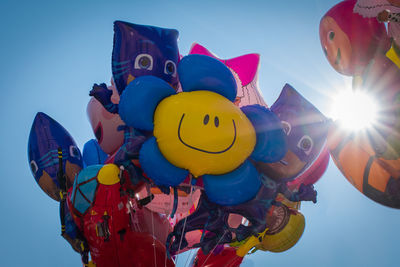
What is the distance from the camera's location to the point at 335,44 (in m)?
4.07

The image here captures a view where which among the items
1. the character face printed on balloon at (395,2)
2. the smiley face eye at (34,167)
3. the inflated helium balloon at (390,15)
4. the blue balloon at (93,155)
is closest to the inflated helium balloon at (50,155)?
the smiley face eye at (34,167)

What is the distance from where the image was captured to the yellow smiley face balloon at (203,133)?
10.6 ft

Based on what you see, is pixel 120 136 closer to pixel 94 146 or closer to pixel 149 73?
pixel 94 146

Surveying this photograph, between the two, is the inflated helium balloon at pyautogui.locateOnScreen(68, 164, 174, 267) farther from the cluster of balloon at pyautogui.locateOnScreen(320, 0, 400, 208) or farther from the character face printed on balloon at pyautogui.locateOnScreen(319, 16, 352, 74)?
the character face printed on balloon at pyautogui.locateOnScreen(319, 16, 352, 74)

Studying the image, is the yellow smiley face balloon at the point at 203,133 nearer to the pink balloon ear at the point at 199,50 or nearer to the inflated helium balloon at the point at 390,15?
the pink balloon ear at the point at 199,50

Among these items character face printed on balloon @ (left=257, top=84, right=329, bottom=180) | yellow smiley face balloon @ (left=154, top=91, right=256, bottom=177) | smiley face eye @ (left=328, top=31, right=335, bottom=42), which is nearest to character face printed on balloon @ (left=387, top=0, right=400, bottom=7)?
smiley face eye @ (left=328, top=31, right=335, bottom=42)

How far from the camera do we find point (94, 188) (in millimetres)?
3705

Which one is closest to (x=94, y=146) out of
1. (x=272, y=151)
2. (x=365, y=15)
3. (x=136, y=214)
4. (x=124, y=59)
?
(x=136, y=214)

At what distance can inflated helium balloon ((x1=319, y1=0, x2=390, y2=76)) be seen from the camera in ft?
12.5

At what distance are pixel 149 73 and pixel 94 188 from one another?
132 centimetres

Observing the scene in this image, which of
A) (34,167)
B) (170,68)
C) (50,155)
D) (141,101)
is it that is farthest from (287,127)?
(34,167)

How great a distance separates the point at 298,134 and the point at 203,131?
1081mm

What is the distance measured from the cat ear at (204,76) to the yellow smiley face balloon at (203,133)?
0.08 m

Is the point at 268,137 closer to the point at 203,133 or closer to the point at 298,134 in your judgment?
the point at 298,134
